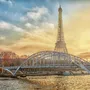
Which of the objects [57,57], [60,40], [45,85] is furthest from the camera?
[60,40]

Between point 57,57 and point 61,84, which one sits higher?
point 57,57

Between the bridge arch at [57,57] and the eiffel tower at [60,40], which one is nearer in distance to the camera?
the bridge arch at [57,57]

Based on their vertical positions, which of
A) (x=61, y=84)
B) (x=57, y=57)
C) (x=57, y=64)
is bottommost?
(x=61, y=84)

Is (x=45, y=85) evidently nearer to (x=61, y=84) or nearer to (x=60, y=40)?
(x=61, y=84)

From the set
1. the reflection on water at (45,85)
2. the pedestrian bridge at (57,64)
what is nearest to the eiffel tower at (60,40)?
the pedestrian bridge at (57,64)

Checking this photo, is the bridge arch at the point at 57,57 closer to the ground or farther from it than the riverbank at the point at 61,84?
farther from it

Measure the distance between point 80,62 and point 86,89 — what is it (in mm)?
6987

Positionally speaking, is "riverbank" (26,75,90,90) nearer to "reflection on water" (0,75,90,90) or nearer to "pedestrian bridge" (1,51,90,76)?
"reflection on water" (0,75,90,90)

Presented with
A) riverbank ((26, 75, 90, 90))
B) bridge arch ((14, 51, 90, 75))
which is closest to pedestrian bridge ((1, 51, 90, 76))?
bridge arch ((14, 51, 90, 75))

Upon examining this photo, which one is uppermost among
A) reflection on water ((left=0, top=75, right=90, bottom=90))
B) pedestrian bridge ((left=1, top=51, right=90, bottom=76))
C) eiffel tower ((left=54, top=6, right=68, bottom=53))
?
eiffel tower ((left=54, top=6, right=68, bottom=53))

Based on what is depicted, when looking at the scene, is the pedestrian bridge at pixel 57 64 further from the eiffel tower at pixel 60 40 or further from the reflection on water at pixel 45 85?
the eiffel tower at pixel 60 40

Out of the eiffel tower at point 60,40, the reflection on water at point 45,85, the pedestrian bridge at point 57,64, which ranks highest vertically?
the eiffel tower at point 60,40

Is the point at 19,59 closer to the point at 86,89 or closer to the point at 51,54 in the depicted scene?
the point at 51,54

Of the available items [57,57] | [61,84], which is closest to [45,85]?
[61,84]
